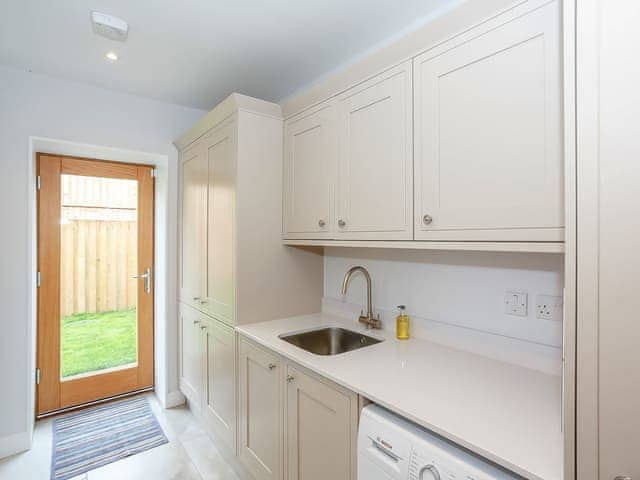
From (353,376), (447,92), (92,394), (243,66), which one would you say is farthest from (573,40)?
(92,394)

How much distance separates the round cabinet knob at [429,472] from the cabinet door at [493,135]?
71cm

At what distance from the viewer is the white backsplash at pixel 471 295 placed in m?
1.34

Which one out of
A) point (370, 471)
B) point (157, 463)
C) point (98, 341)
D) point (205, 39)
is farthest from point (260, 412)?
point (205, 39)

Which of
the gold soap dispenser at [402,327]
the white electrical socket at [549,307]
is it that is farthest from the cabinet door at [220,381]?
the white electrical socket at [549,307]

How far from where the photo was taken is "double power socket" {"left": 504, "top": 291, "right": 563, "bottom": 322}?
131 cm

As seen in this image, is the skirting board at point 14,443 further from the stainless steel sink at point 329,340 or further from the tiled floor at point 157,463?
the stainless steel sink at point 329,340

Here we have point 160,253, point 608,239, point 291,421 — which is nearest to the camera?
point 608,239

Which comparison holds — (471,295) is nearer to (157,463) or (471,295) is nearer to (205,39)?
(205,39)

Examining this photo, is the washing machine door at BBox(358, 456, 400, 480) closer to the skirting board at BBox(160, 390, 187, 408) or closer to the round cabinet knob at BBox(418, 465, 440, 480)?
the round cabinet knob at BBox(418, 465, 440, 480)

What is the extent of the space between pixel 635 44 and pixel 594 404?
71 centimetres

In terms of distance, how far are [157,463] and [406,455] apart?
73.4 inches

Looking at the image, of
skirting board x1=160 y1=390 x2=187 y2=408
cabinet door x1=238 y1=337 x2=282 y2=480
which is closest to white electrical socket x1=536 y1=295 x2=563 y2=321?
cabinet door x1=238 y1=337 x2=282 y2=480

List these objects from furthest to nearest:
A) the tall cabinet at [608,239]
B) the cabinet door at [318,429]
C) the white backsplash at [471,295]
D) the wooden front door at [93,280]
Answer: the wooden front door at [93,280]
the white backsplash at [471,295]
the cabinet door at [318,429]
the tall cabinet at [608,239]

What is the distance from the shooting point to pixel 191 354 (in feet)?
8.58
